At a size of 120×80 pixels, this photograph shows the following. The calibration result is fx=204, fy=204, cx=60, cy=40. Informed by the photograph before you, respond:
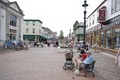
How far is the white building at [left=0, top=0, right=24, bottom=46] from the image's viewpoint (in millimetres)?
31263

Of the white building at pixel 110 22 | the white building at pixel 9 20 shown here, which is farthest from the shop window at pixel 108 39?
the white building at pixel 9 20

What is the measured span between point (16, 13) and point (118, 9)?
23620mm

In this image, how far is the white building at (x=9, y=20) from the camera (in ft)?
103

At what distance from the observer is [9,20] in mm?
34719

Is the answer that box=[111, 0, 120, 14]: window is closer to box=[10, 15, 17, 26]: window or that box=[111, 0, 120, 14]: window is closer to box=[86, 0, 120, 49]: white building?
box=[86, 0, 120, 49]: white building

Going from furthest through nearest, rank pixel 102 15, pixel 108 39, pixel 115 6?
pixel 102 15 → pixel 108 39 → pixel 115 6

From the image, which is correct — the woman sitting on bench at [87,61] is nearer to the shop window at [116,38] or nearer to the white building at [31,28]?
the shop window at [116,38]

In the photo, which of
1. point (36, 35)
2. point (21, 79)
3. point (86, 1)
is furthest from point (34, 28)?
point (21, 79)

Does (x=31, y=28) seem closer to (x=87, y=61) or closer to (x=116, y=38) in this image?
(x=116, y=38)

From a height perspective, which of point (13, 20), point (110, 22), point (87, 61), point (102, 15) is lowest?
point (87, 61)

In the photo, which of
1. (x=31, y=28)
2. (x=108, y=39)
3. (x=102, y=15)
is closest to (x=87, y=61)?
(x=108, y=39)

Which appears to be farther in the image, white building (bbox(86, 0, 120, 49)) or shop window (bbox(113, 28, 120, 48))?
white building (bbox(86, 0, 120, 49))

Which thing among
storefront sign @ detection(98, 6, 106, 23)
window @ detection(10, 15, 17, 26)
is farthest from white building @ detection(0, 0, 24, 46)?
storefront sign @ detection(98, 6, 106, 23)

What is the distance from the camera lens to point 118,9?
19828 millimetres
